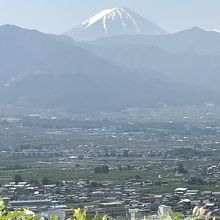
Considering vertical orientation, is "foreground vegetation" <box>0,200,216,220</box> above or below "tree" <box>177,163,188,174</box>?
above

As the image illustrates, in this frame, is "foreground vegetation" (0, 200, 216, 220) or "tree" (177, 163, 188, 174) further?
"tree" (177, 163, 188, 174)

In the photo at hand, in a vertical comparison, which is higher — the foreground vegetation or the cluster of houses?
the foreground vegetation

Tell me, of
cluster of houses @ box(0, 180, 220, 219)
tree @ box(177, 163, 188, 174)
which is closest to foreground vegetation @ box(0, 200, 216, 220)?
cluster of houses @ box(0, 180, 220, 219)

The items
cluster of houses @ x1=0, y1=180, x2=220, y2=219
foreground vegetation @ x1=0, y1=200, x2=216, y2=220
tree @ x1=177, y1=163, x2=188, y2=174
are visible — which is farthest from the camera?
tree @ x1=177, y1=163, x2=188, y2=174

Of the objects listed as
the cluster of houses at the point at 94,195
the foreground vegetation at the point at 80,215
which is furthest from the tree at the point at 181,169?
the foreground vegetation at the point at 80,215

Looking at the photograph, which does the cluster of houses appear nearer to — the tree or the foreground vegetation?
the tree

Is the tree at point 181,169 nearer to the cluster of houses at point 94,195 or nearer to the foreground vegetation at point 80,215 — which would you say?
the cluster of houses at point 94,195

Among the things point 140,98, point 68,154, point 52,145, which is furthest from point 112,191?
point 140,98

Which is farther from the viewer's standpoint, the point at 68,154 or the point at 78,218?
the point at 68,154

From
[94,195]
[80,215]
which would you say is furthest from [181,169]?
[80,215]

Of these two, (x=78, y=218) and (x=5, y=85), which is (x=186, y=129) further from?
(x=78, y=218)

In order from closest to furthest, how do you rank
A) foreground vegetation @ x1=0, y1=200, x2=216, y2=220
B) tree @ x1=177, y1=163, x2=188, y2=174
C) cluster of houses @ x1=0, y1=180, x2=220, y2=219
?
foreground vegetation @ x1=0, y1=200, x2=216, y2=220 < cluster of houses @ x1=0, y1=180, x2=220, y2=219 < tree @ x1=177, y1=163, x2=188, y2=174
